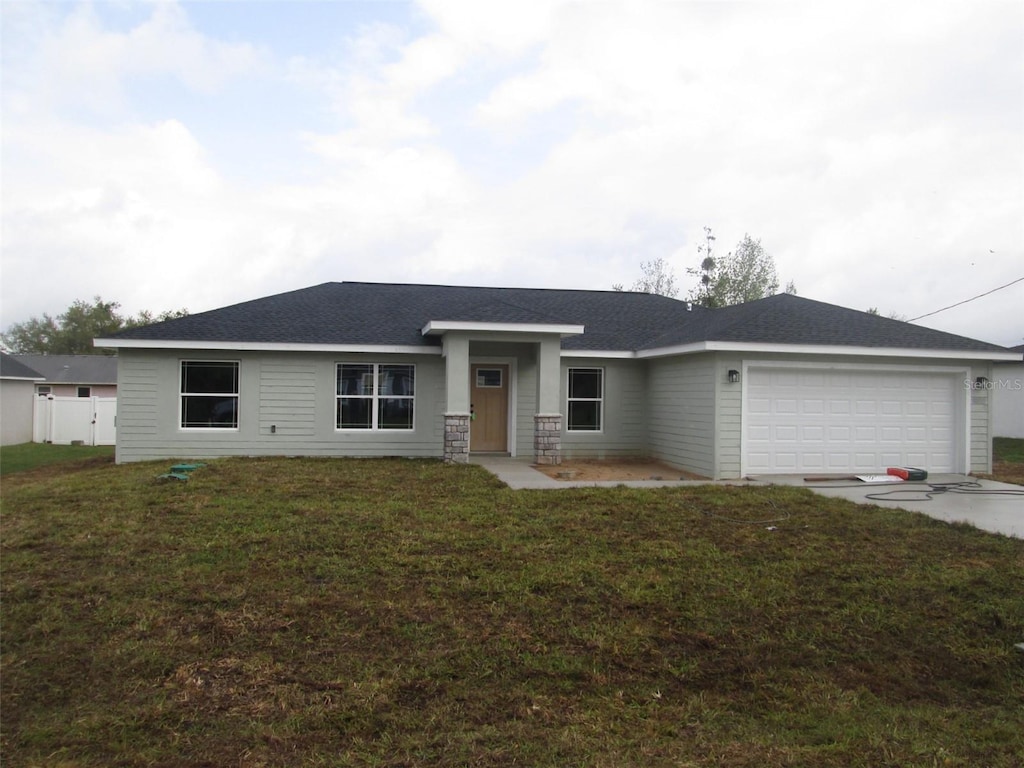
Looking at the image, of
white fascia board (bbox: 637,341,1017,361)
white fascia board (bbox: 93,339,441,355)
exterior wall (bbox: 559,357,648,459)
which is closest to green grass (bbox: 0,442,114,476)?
white fascia board (bbox: 93,339,441,355)

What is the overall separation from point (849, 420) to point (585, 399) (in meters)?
5.32

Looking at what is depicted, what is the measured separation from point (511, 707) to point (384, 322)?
1220cm

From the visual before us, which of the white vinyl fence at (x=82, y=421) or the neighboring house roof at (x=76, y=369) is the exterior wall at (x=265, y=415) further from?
the neighboring house roof at (x=76, y=369)

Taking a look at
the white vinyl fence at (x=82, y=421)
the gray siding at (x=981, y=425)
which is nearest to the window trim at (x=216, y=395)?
the white vinyl fence at (x=82, y=421)

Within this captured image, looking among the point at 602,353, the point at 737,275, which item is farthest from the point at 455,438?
the point at 737,275

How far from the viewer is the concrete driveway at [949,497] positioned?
8.34 metres

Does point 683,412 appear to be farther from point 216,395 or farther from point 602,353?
point 216,395

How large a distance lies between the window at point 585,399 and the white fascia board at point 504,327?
2.05 meters

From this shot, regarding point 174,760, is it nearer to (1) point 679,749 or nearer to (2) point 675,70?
(1) point 679,749

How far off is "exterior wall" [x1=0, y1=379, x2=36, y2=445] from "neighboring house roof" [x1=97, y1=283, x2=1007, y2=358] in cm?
1298

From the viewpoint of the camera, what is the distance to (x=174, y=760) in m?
3.38

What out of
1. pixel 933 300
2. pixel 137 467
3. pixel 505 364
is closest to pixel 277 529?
pixel 137 467

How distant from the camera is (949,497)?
33.0ft

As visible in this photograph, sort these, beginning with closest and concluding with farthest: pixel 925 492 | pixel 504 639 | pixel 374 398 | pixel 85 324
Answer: pixel 504 639 < pixel 925 492 < pixel 374 398 < pixel 85 324
